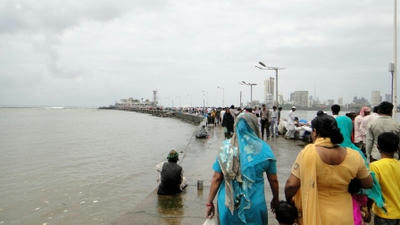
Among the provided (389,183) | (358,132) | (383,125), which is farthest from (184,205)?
(358,132)

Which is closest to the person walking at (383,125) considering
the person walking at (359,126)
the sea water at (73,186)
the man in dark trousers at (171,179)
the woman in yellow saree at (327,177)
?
the woman in yellow saree at (327,177)

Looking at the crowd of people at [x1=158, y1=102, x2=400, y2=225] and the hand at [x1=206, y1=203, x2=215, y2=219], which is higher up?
the crowd of people at [x1=158, y1=102, x2=400, y2=225]

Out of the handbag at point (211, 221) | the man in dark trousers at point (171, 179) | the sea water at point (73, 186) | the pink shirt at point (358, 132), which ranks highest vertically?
the pink shirt at point (358, 132)

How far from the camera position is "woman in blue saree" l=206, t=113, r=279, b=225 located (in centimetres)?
279

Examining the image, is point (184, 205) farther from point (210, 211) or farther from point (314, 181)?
point (314, 181)

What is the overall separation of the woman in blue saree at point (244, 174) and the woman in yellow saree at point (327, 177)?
0.34 m

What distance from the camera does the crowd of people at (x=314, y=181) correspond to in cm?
250

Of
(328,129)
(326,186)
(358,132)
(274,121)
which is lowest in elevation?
(274,121)

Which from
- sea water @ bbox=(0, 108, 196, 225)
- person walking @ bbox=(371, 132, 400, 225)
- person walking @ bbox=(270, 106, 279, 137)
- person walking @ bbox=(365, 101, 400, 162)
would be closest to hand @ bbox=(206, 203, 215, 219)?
person walking @ bbox=(371, 132, 400, 225)

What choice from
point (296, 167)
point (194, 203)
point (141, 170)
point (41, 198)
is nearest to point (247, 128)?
point (296, 167)

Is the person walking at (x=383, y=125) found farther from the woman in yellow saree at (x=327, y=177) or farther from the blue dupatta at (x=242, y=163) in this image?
the blue dupatta at (x=242, y=163)

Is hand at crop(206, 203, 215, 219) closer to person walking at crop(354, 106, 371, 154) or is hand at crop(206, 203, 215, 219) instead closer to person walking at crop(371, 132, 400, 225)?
person walking at crop(371, 132, 400, 225)

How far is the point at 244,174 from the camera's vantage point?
2.78 m

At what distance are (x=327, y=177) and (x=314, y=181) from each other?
11cm
